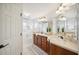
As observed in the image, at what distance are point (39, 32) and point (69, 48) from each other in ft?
1.79

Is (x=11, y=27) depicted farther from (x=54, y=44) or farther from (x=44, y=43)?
(x=54, y=44)

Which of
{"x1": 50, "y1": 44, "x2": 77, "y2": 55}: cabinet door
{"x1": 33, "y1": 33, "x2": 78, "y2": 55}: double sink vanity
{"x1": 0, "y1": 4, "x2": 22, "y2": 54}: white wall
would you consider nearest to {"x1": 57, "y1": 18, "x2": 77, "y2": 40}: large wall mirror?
{"x1": 33, "y1": 33, "x2": 78, "y2": 55}: double sink vanity

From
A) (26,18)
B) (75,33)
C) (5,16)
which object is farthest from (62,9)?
(5,16)

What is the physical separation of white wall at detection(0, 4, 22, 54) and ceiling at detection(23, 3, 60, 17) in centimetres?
12

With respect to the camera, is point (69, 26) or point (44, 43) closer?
point (69, 26)

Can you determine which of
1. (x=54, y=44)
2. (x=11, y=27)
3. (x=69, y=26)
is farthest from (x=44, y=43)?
(x=11, y=27)

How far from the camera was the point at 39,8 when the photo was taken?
76.5 inches

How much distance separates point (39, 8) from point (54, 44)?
0.65m

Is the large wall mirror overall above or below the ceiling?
below

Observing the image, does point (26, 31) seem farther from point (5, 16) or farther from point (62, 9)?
point (62, 9)

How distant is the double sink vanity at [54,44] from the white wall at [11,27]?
0.30 meters

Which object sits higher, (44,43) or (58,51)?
(44,43)

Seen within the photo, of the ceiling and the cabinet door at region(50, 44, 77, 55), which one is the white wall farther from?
the cabinet door at region(50, 44, 77, 55)

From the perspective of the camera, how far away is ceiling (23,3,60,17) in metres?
1.93
